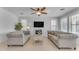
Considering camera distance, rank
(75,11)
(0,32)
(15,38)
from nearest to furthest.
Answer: (15,38), (0,32), (75,11)

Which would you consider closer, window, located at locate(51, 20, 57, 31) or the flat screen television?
the flat screen television

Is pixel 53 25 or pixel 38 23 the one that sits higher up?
pixel 38 23

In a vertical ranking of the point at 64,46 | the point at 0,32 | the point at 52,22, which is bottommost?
the point at 64,46

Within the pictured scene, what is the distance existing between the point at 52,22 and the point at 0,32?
781 centimetres

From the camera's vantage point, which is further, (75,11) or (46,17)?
(46,17)

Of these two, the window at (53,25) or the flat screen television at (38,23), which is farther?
the window at (53,25)

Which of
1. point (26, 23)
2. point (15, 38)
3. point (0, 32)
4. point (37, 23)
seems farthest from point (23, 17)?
point (15, 38)

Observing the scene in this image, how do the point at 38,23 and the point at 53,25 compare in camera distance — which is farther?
the point at 53,25
